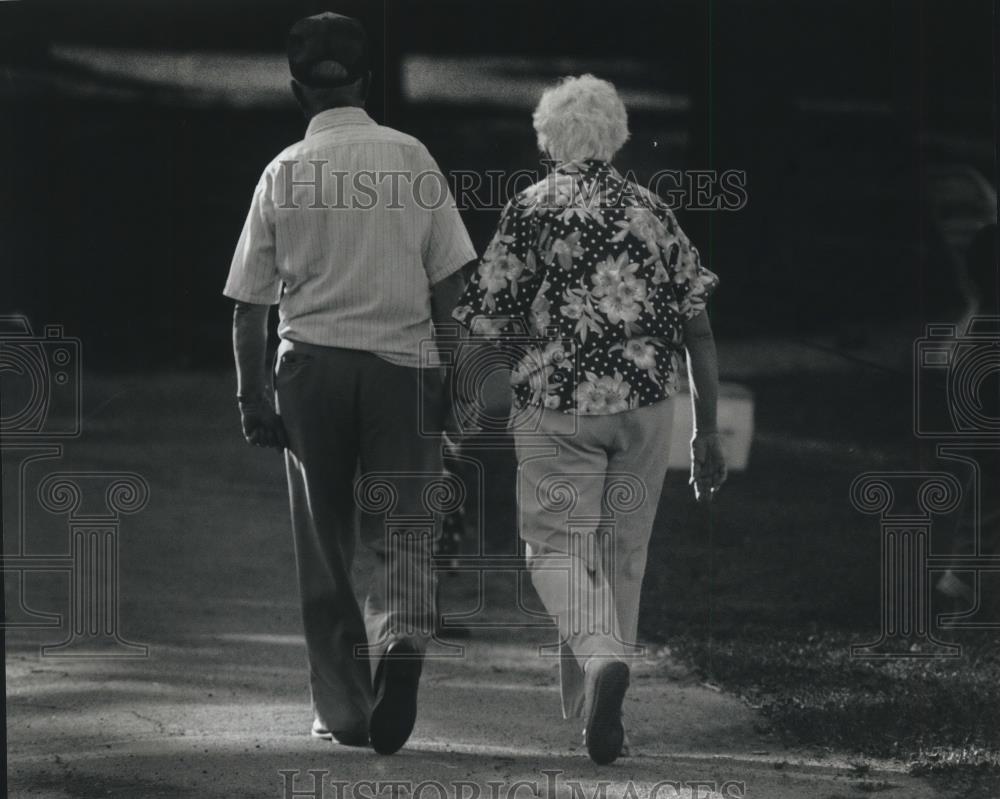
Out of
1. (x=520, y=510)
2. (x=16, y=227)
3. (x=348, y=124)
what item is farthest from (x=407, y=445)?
(x=16, y=227)

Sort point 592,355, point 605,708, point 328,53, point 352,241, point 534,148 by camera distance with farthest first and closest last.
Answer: point 534,148
point 328,53
point 352,241
point 592,355
point 605,708

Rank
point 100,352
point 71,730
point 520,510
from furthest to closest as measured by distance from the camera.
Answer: point 100,352, point 71,730, point 520,510

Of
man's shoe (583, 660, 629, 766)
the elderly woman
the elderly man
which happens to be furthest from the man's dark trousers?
man's shoe (583, 660, 629, 766)

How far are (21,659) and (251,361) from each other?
181 cm

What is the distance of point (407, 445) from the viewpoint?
4.69m

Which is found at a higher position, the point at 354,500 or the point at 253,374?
the point at 253,374

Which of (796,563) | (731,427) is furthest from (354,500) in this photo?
(796,563)

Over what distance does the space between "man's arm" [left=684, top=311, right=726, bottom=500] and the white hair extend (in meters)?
0.54

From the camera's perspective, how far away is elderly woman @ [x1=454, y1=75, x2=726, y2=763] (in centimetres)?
445

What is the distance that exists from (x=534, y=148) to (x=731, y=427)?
1129 millimetres

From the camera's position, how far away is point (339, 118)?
4.71 m

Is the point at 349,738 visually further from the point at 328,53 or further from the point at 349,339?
the point at 328,53

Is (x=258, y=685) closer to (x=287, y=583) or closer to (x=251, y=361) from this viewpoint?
(x=287, y=583)

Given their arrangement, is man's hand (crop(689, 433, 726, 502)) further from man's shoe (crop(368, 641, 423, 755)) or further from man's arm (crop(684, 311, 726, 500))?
man's shoe (crop(368, 641, 423, 755))
